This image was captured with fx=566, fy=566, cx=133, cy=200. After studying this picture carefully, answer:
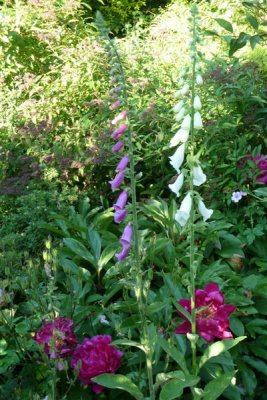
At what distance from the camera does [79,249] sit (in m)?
2.91

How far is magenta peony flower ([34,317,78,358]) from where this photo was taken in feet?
7.17

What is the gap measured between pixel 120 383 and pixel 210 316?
506 mm

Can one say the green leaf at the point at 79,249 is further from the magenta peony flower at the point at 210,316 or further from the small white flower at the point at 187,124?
the small white flower at the point at 187,124

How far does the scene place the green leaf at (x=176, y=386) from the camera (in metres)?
1.90

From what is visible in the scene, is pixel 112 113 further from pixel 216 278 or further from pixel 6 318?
pixel 6 318

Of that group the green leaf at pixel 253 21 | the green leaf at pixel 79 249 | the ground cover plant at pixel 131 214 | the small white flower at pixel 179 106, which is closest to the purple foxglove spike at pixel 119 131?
the ground cover plant at pixel 131 214

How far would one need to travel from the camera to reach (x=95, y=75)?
507cm

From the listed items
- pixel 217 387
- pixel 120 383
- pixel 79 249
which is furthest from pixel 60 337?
pixel 79 249

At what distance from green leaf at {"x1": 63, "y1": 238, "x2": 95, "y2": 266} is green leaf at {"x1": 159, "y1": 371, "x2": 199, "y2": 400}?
3.35 ft

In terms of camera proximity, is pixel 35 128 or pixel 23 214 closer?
pixel 23 214

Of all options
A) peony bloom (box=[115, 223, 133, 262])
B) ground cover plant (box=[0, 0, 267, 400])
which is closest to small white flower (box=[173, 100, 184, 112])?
ground cover plant (box=[0, 0, 267, 400])

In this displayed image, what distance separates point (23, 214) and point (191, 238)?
1930mm

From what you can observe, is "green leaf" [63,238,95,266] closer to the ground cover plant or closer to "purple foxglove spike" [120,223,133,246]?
the ground cover plant

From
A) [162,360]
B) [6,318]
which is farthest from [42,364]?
[162,360]
